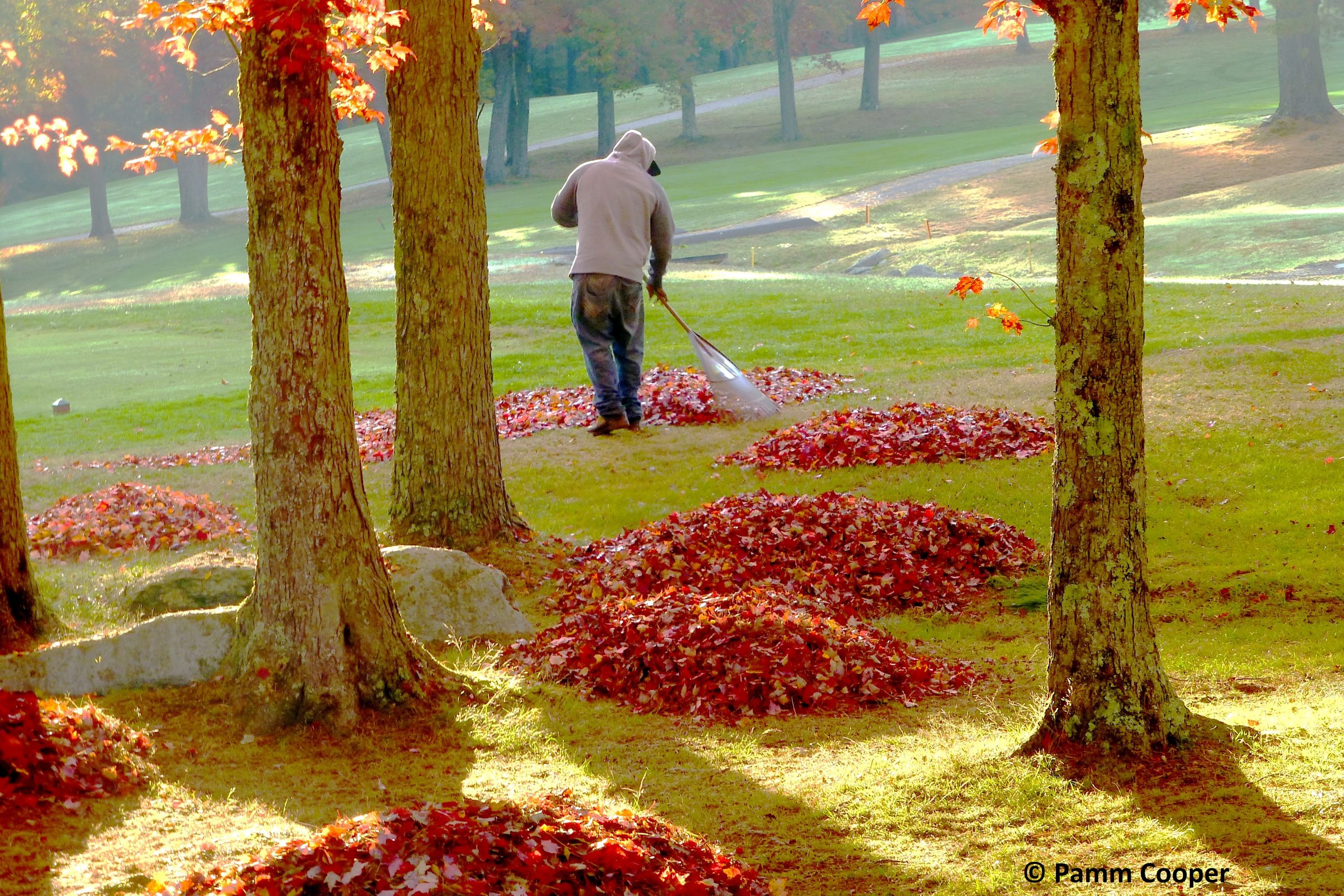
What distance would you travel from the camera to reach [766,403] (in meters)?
12.4

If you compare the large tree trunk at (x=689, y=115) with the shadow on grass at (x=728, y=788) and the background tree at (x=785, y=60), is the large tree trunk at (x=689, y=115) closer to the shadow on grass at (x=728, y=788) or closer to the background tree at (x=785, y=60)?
the background tree at (x=785, y=60)

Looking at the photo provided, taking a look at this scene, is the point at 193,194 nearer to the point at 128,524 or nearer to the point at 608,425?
the point at 608,425

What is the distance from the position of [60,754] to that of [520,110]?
46.2 meters

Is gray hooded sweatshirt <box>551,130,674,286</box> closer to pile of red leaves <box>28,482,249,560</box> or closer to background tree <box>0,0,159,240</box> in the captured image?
pile of red leaves <box>28,482,249,560</box>

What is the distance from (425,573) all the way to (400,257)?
7.90 ft

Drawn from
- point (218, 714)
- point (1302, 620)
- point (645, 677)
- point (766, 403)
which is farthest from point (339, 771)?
point (766, 403)

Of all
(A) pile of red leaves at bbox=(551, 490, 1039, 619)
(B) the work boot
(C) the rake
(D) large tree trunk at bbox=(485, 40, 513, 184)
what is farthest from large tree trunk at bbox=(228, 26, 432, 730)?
(D) large tree trunk at bbox=(485, 40, 513, 184)

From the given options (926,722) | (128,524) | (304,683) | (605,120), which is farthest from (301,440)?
(605,120)

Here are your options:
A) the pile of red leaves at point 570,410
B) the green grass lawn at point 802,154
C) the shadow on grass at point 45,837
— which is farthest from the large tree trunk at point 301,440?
the green grass lawn at point 802,154

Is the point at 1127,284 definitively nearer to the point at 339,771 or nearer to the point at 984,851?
the point at 984,851

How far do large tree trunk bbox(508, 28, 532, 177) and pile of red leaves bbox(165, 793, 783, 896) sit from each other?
151ft

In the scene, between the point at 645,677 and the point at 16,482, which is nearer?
the point at 645,677

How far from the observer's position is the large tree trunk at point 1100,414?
4.57 metres

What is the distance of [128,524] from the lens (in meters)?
9.77
